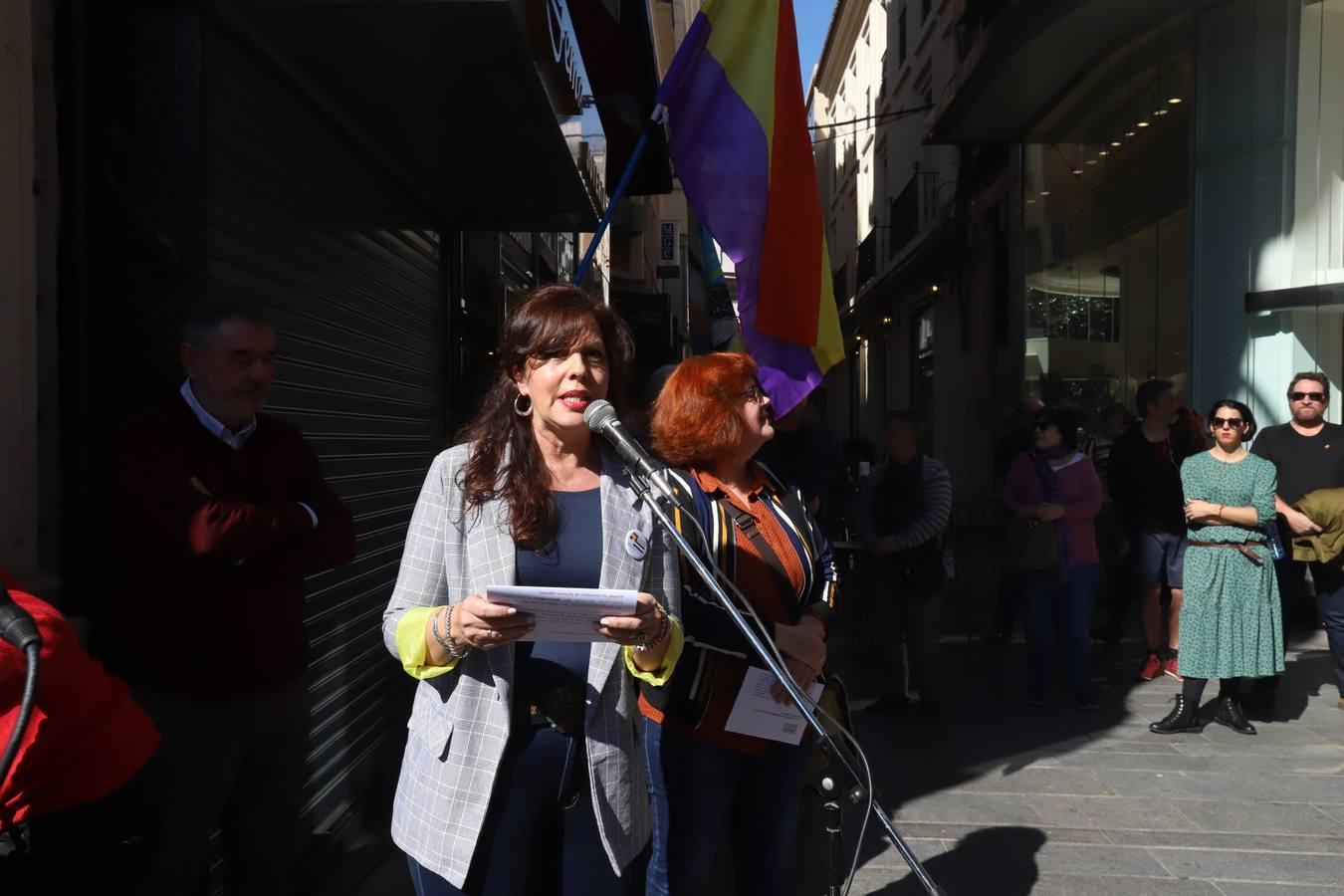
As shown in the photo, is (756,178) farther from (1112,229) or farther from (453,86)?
(1112,229)

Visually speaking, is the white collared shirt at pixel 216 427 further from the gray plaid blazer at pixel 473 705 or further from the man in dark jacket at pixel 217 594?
the gray plaid blazer at pixel 473 705

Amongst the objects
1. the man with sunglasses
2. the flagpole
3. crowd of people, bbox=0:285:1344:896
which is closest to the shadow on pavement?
crowd of people, bbox=0:285:1344:896

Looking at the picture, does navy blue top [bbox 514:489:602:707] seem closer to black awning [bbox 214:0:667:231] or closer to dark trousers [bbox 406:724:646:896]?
dark trousers [bbox 406:724:646:896]

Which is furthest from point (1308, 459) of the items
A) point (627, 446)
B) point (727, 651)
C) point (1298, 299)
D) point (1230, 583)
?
point (627, 446)

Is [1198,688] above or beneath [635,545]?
beneath

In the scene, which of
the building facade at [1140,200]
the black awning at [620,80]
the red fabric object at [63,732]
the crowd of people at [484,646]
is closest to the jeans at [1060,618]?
the black awning at [620,80]

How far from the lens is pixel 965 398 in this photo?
62.9 feet

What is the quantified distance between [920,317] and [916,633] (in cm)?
1768

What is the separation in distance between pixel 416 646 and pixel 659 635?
49cm

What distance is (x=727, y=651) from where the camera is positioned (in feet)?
10.1

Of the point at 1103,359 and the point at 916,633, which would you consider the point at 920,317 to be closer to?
the point at 1103,359

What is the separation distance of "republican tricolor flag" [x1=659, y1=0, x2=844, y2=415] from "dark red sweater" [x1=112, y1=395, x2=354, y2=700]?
2.68 m

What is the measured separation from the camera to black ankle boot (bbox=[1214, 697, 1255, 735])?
21.9 ft

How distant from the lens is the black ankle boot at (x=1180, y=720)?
6.67 meters
